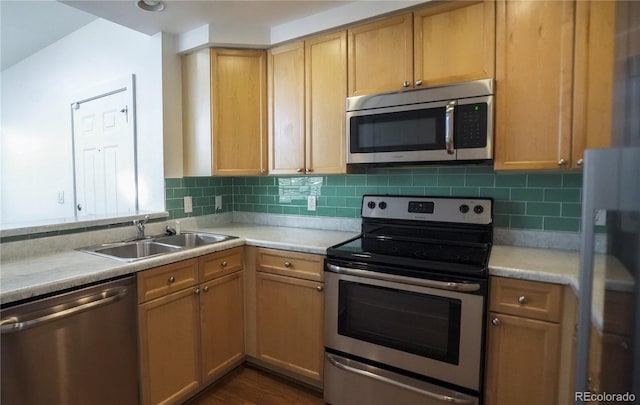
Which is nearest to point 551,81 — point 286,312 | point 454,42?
point 454,42

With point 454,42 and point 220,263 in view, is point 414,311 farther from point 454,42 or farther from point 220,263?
point 454,42

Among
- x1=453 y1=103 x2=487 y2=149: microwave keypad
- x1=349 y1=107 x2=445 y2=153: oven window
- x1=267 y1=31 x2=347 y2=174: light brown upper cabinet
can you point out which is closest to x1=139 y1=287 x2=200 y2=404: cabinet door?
x1=267 y1=31 x2=347 y2=174: light brown upper cabinet

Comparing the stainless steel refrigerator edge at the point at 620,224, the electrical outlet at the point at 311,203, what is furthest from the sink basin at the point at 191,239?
the stainless steel refrigerator edge at the point at 620,224

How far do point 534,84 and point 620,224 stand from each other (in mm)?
1220

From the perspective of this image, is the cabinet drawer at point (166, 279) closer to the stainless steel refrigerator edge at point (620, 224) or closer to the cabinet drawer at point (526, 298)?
the cabinet drawer at point (526, 298)

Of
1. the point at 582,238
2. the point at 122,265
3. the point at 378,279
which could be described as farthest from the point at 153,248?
the point at 582,238

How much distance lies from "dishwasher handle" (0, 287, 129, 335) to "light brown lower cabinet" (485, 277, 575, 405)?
1.71 meters

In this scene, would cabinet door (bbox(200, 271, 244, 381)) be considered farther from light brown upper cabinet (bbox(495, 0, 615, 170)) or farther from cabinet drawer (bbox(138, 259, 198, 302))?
light brown upper cabinet (bbox(495, 0, 615, 170))

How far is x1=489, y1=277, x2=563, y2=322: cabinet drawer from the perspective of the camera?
1385mm

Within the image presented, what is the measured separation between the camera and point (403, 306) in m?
1.65

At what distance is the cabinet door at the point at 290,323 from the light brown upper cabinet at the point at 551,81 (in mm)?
1300

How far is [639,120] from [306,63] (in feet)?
6.36

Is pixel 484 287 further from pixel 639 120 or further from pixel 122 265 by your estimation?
pixel 122 265

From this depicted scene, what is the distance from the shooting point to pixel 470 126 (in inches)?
66.9
